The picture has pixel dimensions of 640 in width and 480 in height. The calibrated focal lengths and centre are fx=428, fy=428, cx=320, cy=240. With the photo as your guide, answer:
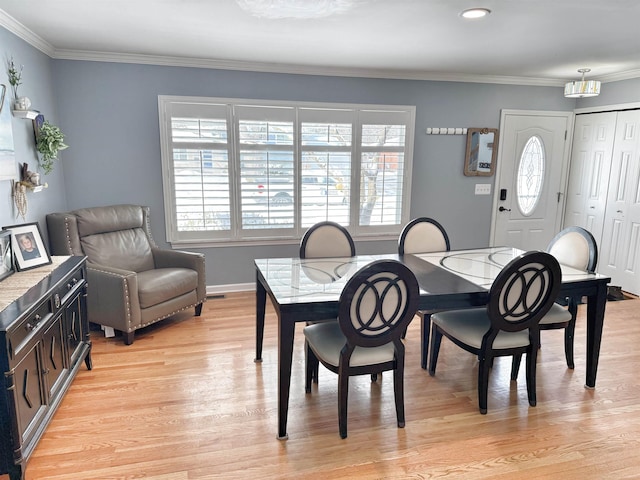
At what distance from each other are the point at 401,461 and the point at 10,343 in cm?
183

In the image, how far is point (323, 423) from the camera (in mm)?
2387

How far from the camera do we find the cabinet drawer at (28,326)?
5.91 feet

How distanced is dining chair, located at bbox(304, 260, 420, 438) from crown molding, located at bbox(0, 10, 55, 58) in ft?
9.47

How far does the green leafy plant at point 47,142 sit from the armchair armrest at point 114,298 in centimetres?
94

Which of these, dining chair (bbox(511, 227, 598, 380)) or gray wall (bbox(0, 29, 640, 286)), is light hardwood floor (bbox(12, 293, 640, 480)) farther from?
gray wall (bbox(0, 29, 640, 286))

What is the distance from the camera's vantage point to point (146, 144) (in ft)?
13.6

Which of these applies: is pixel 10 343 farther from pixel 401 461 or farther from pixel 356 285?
pixel 401 461

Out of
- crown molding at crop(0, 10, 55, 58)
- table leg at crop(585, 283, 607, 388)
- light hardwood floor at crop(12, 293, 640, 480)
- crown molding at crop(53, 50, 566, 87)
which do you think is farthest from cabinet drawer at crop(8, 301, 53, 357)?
table leg at crop(585, 283, 607, 388)

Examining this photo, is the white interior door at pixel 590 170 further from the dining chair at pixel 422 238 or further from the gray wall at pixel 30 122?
the gray wall at pixel 30 122

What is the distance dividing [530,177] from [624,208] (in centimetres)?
104

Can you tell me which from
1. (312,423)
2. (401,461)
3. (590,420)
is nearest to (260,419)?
(312,423)

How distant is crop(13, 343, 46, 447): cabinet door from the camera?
1849mm

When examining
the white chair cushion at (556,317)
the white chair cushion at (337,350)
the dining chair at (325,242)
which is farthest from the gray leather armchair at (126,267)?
the white chair cushion at (556,317)

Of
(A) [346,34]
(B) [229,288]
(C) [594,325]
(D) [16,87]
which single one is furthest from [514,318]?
(D) [16,87]
